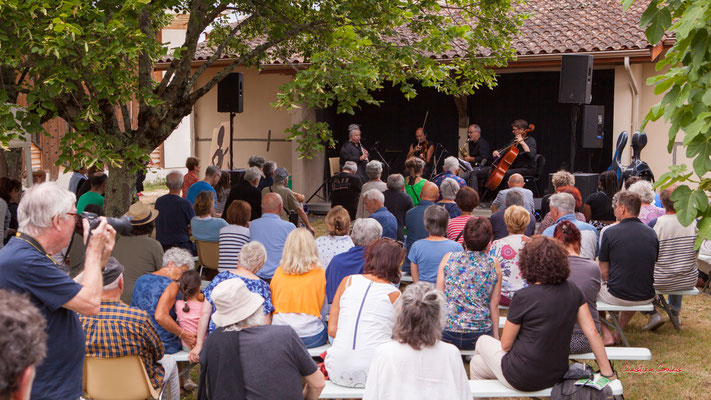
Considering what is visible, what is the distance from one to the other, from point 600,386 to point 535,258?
0.74m

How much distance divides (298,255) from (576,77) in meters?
6.25

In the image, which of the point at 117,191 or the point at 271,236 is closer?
the point at 271,236

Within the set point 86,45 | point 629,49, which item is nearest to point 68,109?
point 86,45

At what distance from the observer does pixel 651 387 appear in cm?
501

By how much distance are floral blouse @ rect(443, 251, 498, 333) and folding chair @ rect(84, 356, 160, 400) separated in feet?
6.46

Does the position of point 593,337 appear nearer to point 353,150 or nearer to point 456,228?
point 456,228

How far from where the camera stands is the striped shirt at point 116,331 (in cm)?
354

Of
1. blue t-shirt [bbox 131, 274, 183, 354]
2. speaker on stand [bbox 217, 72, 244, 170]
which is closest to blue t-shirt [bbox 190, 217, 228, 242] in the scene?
blue t-shirt [bbox 131, 274, 183, 354]

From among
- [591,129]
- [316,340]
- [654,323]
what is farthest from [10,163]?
[654,323]

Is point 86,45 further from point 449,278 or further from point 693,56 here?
point 693,56

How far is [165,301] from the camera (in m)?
4.40

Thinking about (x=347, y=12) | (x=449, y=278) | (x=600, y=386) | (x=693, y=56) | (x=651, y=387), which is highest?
(x=347, y=12)

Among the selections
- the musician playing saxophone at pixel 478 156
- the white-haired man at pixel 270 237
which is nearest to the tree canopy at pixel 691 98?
the white-haired man at pixel 270 237

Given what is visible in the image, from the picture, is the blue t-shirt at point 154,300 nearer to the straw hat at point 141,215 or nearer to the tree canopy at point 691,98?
the straw hat at point 141,215
